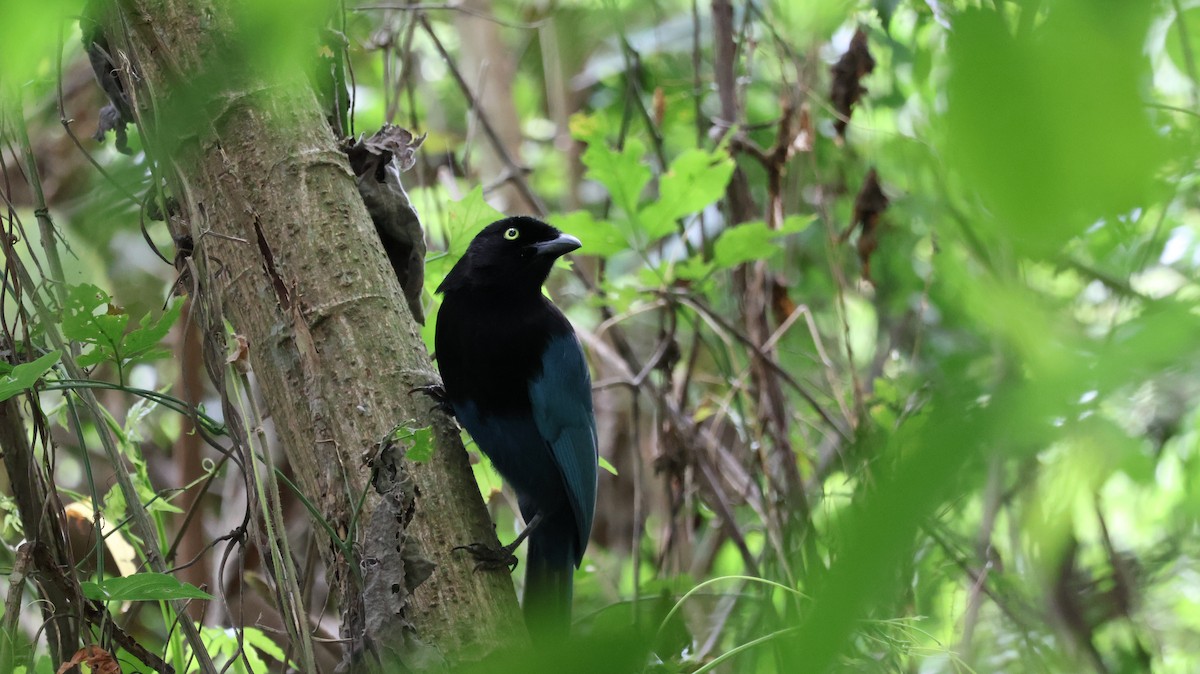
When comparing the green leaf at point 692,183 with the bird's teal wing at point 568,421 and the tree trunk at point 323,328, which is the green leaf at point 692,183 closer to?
the bird's teal wing at point 568,421

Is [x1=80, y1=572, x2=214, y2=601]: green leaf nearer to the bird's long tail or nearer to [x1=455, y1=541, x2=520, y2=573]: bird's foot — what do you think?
[x1=455, y1=541, x2=520, y2=573]: bird's foot

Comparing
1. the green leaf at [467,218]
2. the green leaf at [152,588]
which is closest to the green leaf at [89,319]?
the green leaf at [152,588]

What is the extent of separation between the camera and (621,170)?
3.76 metres

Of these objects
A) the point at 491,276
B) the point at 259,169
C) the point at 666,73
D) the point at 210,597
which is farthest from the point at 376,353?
the point at 666,73

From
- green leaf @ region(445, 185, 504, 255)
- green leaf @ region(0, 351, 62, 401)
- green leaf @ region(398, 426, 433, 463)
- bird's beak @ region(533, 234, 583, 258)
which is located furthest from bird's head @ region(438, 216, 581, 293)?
green leaf @ region(0, 351, 62, 401)

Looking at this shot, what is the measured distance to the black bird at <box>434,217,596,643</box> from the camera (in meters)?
3.27

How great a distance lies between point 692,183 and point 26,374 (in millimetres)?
2336

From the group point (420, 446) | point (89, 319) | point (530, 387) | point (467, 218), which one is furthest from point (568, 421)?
point (89, 319)

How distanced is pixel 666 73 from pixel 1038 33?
573cm

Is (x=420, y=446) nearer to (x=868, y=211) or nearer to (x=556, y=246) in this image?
(x=556, y=246)

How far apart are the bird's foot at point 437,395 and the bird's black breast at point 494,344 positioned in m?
0.23

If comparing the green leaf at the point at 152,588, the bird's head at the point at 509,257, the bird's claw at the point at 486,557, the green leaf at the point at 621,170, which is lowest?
the bird's claw at the point at 486,557

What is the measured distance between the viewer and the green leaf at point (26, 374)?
1877 millimetres

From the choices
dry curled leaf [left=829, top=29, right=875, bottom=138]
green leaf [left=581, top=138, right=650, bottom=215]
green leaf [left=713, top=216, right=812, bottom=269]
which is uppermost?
dry curled leaf [left=829, top=29, right=875, bottom=138]
